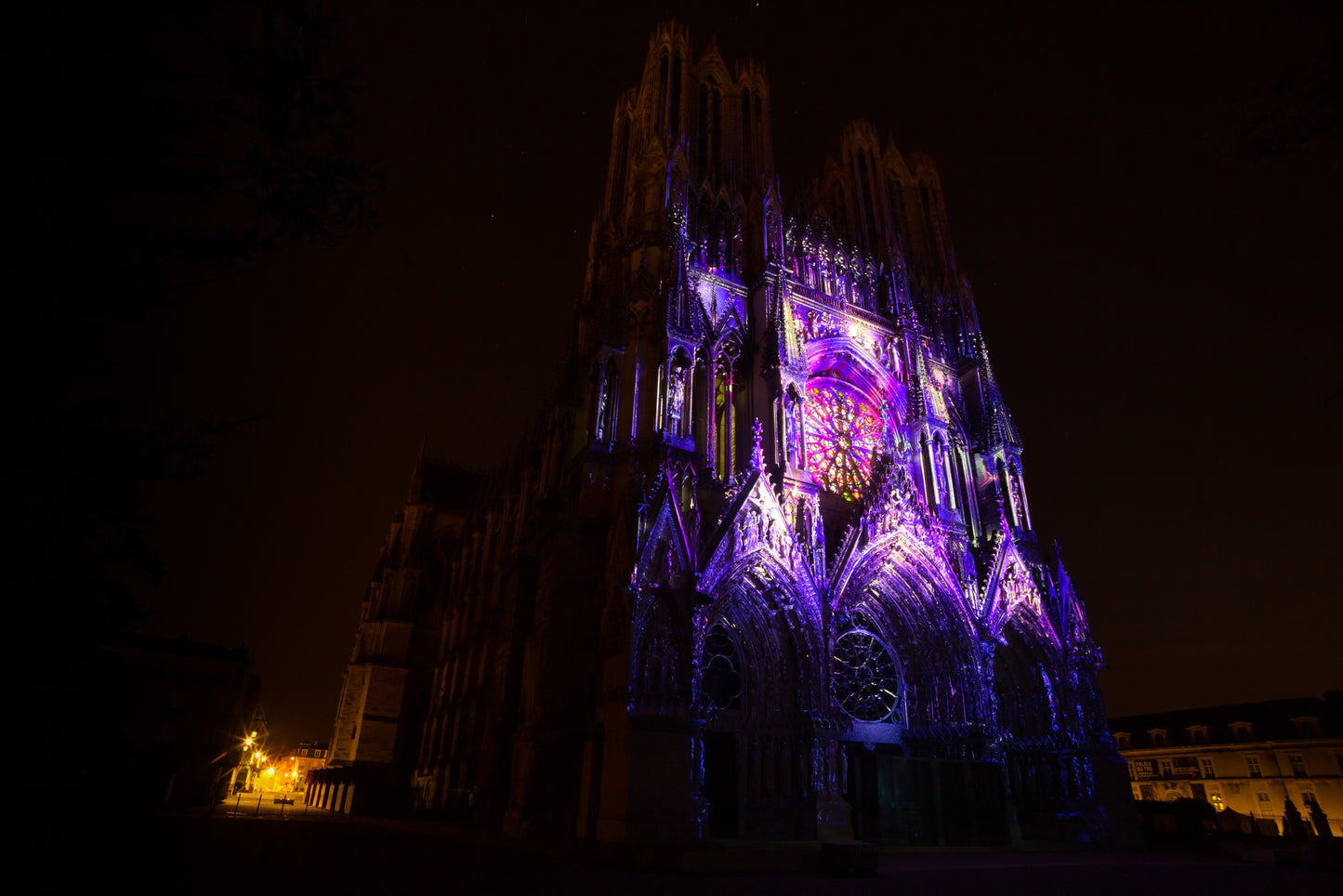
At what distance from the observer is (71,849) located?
8.89m

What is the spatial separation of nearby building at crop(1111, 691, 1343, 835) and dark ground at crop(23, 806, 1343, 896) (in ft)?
107

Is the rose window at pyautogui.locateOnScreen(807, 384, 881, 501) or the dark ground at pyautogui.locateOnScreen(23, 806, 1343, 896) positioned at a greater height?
the rose window at pyautogui.locateOnScreen(807, 384, 881, 501)

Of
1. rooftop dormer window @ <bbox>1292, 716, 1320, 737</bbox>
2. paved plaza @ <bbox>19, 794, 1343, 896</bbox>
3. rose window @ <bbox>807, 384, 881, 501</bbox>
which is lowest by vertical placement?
paved plaza @ <bbox>19, 794, 1343, 896</bbox>

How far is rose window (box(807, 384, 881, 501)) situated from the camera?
80.1 feet

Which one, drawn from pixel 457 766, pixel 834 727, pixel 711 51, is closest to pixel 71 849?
pixel 834 727

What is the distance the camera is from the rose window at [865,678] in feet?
65.7

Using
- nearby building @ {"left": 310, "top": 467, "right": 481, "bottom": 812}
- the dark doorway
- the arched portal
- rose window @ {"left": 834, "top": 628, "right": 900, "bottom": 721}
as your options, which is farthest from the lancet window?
nearby building @ {"left": 310, "top": 467, "right": 481, "bottom": 812}

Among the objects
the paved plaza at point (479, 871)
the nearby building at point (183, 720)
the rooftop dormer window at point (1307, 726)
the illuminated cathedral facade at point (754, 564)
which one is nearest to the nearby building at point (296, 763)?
the nearby building at point (183, 720)

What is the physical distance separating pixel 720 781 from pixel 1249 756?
1764 inches

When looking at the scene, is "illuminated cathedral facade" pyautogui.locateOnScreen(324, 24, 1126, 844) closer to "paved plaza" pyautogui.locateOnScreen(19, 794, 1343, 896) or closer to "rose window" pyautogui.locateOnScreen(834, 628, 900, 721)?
"rose window" pyautogui.locateOnScreen(834, 628, 900, 721)

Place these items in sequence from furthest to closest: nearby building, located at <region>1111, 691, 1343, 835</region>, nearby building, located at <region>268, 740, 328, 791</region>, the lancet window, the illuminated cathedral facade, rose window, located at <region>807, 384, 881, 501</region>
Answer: nearby building, located at <region>268, 740, 328, 791</region> → nearby building, located at <region>1111, 691, 1343, 835</region> → rose window, located at <region>807, 384, 881, 501</region> → the lancet window → the illuminated cathedral facade

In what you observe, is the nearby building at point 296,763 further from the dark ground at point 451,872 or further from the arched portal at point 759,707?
the dark ground at point 451,872

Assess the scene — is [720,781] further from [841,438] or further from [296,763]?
[296,763]

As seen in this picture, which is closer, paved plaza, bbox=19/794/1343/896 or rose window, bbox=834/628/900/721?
paved plaza, bbox=19/794/1343/896
